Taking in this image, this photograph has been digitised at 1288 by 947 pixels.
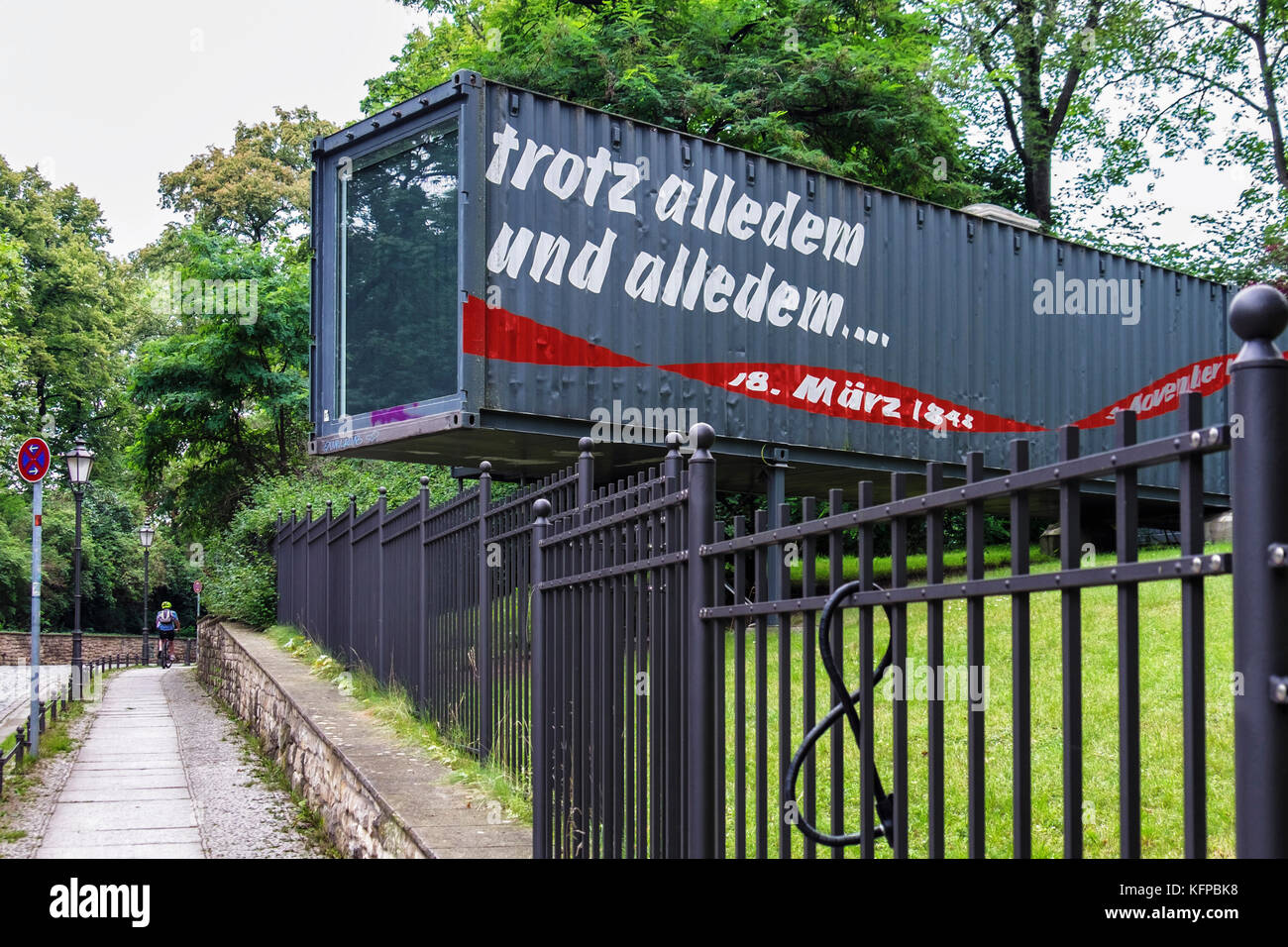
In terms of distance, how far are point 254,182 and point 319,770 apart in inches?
1489

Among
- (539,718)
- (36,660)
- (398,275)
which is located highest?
(398,275)

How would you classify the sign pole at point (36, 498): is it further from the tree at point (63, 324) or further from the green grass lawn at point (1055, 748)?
the tree at point (63, 324)

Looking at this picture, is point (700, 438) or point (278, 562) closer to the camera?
point (700, 438)

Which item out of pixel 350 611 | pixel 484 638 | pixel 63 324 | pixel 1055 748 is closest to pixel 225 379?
pixel 350 611

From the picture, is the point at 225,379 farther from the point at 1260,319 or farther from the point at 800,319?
the point at 1260,319

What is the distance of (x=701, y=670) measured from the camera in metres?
3.29

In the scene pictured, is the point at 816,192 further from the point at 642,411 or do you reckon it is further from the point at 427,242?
the point at 427,242

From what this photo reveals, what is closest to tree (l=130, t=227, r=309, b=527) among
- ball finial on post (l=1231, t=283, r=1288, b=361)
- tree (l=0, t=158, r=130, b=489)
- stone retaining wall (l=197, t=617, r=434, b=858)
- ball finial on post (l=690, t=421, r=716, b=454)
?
stone retaining wall (l=197, t=617, r=434, b=858)

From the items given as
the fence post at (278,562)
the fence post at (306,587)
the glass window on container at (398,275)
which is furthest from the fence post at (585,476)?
the fence post at (278,562)

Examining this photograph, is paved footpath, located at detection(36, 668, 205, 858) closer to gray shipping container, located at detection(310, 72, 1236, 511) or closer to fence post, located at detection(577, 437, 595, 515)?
gray shipping container, located at detection(310, 72, 1236, 511)

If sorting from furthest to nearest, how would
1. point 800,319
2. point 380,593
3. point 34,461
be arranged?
1. point 34,461
2. point 800,319
3. point 380,593

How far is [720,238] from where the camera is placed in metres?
11.1

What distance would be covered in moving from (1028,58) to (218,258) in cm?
1815
